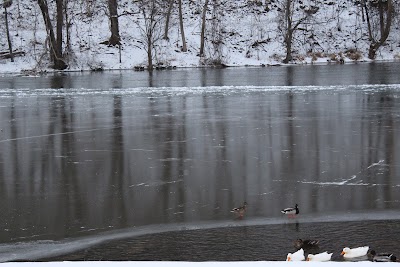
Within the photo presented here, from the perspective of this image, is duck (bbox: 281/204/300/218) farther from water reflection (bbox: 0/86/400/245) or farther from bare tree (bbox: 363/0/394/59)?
bare tree (bbox: 363/0/394/59)

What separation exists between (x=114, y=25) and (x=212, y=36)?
25.5ft

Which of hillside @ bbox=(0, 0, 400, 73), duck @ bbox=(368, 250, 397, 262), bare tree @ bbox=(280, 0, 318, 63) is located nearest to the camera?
duck @ bbox=(368, 250, 397, 262)

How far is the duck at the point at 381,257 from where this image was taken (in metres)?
6.55

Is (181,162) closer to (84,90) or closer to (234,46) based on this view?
(84,90)

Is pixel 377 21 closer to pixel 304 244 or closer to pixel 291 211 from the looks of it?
pixel 291 211

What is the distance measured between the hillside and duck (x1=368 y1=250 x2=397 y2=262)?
4407 centimetres

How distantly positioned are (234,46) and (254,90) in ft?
95.9

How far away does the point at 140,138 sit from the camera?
15.0 metres

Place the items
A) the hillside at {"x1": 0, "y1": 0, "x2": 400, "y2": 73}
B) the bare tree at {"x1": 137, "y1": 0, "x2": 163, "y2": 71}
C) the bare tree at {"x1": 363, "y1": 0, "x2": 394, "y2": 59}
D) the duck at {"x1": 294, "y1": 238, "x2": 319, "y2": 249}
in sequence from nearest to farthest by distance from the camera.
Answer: the duck at {"x1": 294, "y1": 238, "x2": 319, "y2": 249} → the bare tree at {"x1": 137, "y1": 0, "x2": 163, "y2": 71} → the hillside at {"x1": 0, "y1": 0, "x2": 400, "y2": 73} → the bare tree at {"x1": 363, "y1": 0, "x2": 394, "y2": 59}

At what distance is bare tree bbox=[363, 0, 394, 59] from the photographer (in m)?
56.1

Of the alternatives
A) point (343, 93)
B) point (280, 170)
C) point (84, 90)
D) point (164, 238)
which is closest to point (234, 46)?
point (84, 90)

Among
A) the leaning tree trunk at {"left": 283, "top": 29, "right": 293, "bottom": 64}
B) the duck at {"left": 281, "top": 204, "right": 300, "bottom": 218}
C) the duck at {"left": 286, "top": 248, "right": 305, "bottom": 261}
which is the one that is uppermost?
the leaning tree trunk at {"left": 283, "top": 29, "right": 293, "bottom": 64}

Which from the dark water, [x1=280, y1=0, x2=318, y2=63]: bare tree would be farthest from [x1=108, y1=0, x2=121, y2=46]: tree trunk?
the dark water

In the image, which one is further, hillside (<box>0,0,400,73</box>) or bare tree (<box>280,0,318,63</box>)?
bare tree (<box>280,0,318,63</box>)
